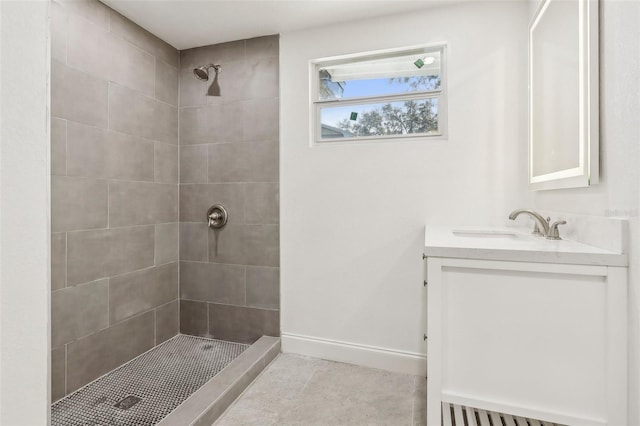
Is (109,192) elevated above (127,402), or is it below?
above

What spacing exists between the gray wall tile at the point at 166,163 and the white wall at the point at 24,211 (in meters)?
2.12

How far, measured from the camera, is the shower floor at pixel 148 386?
1.79 metres

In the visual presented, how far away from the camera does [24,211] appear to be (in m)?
0.59

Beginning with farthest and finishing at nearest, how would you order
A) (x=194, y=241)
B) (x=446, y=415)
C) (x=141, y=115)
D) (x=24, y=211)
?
(x=194, y=241)
(x=141, y=115)
(x=446, y=415)
(x=24, y=211)

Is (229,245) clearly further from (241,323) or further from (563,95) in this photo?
(563,95)

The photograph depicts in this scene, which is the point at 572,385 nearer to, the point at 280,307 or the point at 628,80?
the point at 628,80

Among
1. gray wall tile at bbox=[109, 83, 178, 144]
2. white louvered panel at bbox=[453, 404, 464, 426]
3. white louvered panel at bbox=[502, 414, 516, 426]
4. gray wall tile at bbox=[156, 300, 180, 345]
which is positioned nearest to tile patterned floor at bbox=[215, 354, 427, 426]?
white louvered panel at bbox=[453, 404, 464, 426]

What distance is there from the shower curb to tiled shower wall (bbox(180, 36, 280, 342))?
0.85ft

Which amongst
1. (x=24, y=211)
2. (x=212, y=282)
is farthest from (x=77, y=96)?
(x=24, y=211)

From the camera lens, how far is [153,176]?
2.58m

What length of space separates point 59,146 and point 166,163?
83 cm

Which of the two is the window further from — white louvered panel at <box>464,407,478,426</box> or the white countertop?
white louvered panel at <box>464,407,478,426</box>

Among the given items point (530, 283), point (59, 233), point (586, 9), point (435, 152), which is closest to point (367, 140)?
point (435, 152)

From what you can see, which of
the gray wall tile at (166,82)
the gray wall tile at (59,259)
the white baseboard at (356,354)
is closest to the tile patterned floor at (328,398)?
the white baseboard at (356,354)
